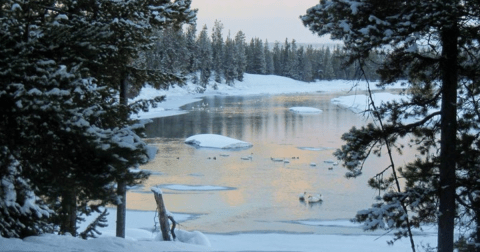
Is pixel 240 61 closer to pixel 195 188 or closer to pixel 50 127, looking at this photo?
pixel 195 188

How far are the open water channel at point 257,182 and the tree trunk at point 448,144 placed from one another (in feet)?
36.2

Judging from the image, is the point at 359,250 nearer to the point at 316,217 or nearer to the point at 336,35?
the point at 316,217

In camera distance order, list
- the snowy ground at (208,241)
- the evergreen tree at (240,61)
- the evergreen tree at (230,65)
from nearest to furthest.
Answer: the snowy ground at (208,241)
the evergreen tree at (230,65)
the evergreen tree at (240,61)

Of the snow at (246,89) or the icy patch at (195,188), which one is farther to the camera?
the snow at (246,89)

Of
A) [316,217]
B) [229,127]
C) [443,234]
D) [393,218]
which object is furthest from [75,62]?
[229,127]

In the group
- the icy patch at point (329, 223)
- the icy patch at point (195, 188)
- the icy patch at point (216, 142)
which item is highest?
the icy patch at point (216, 142)

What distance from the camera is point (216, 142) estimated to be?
33281 millimetres

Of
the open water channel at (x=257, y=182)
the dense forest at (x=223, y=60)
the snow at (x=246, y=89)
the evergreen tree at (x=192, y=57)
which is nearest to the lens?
the open water channel at (x=257, y=182)

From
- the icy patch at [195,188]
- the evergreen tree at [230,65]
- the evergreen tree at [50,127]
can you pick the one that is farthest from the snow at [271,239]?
the evergreen tree at [230,65]

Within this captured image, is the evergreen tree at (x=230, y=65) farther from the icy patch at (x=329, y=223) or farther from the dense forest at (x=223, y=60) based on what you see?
the icy patch at (x=329, y=223)

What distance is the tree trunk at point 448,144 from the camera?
680cm

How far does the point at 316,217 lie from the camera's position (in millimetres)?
19203

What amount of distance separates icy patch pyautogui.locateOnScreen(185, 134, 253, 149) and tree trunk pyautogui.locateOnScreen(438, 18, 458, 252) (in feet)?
85.3

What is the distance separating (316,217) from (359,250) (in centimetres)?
387
